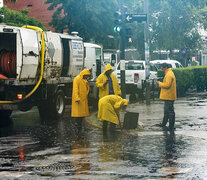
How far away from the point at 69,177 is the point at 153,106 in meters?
14.7

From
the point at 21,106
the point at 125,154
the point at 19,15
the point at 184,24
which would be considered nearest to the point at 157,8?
the point at 184,24

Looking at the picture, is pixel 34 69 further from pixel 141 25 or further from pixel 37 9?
pixel 37 9

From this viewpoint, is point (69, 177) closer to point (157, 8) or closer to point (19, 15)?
point (19, 15)

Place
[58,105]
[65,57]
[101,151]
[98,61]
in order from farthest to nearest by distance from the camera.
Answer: [98,61] < [65,57] < [58,105] < [101,151]

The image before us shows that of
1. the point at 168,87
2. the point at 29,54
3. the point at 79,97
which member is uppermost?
the point at 29,54

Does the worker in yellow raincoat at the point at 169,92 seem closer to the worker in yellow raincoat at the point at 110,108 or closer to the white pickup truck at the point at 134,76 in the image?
the worker in yellow raincoat at the point at 110,108

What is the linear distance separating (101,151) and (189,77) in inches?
822

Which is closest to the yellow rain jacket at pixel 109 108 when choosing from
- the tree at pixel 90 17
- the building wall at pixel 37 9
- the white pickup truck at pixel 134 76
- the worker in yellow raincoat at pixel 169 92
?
the worker in yellow raincoat at pixel 169 92

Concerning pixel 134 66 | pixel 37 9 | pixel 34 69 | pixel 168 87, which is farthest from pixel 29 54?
pixel 37 9

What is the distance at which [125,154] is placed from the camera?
10.9 metres

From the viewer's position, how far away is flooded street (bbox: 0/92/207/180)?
8960mm

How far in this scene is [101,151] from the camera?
445 inches

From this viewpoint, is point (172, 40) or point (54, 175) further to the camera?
point (172, 40)

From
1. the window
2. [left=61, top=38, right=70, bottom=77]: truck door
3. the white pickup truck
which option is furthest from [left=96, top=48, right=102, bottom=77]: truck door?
the window
